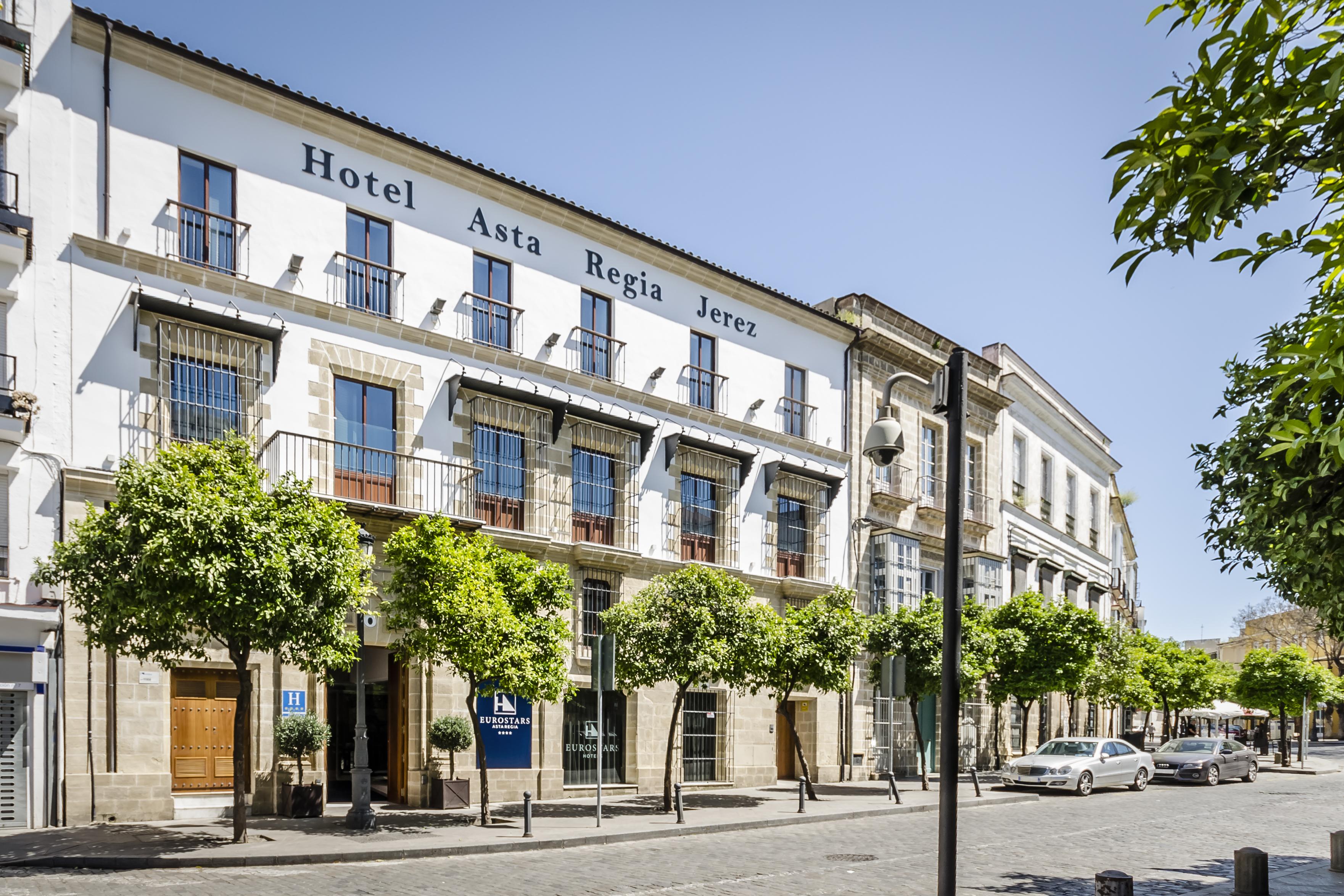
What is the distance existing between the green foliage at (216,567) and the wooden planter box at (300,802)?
323cm

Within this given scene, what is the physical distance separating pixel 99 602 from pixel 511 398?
9720mm

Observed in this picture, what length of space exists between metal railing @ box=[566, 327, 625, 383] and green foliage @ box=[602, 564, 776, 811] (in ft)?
17.4

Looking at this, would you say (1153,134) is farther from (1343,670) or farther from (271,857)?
(1343,670)

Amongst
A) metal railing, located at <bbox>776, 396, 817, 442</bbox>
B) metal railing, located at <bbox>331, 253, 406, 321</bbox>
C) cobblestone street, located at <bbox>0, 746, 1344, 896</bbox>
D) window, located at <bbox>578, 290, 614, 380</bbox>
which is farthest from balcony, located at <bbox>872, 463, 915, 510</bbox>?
metal railing, located at <bbox>331, 253, 406, 321</bbox>

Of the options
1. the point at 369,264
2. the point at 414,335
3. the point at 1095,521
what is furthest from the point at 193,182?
the point at 1095,521

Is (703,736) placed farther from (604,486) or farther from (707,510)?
(604,486)

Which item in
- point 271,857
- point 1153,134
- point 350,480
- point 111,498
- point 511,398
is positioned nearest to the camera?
point 1153,134

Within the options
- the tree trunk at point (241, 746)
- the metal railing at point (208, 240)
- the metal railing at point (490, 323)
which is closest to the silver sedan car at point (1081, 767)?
the metal railing at point (490, 323)

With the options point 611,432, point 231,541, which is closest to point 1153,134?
point 231,541

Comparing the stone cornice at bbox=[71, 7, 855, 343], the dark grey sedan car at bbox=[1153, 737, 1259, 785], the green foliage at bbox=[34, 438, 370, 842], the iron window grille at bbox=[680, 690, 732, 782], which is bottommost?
the dark grey sedan car at bbox=[1153, 737, 1259, 785]

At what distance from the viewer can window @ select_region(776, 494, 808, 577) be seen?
28544mm

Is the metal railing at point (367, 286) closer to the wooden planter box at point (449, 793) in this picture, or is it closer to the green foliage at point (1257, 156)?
the wooden planter box at point (449, 793)

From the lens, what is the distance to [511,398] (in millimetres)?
22266

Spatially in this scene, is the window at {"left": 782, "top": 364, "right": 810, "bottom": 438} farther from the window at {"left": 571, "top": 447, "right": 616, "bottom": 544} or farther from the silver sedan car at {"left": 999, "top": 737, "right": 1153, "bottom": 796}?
the silver sedan car at {"left": 999, "top": 737, "right": 1153, "bottom": 796}
